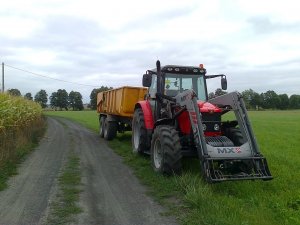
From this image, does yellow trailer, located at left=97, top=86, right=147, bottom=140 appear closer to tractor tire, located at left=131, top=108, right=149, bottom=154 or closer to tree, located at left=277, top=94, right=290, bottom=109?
tractor tire, located at left=131, top=108, right=149, bottom=154

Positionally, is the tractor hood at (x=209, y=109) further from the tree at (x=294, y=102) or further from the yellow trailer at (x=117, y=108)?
the tree at (x=294, y=102)

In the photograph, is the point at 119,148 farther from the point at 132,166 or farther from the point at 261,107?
the point at 261,107

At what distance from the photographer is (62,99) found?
4889 inches

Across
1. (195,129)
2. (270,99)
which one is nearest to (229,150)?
(195,129)

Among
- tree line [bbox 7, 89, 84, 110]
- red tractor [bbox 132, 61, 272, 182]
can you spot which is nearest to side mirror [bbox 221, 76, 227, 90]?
red tractor [bbox 132, 61, 272, 182]

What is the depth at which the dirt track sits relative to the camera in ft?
21.1

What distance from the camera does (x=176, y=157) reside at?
8.79 metres

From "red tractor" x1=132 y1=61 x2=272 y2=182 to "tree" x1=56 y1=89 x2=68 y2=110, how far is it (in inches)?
4507

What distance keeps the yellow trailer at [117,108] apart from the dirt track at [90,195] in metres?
3.87

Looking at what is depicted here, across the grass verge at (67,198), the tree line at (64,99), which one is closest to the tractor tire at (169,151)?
Answer: the grass verge at (67,198)

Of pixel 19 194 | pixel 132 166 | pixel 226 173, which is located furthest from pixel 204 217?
pixel 132 166

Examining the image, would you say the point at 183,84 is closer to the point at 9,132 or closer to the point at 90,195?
the point at 90,195

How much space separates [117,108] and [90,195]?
8939 millimetres

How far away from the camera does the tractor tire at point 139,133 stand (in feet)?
38.4
